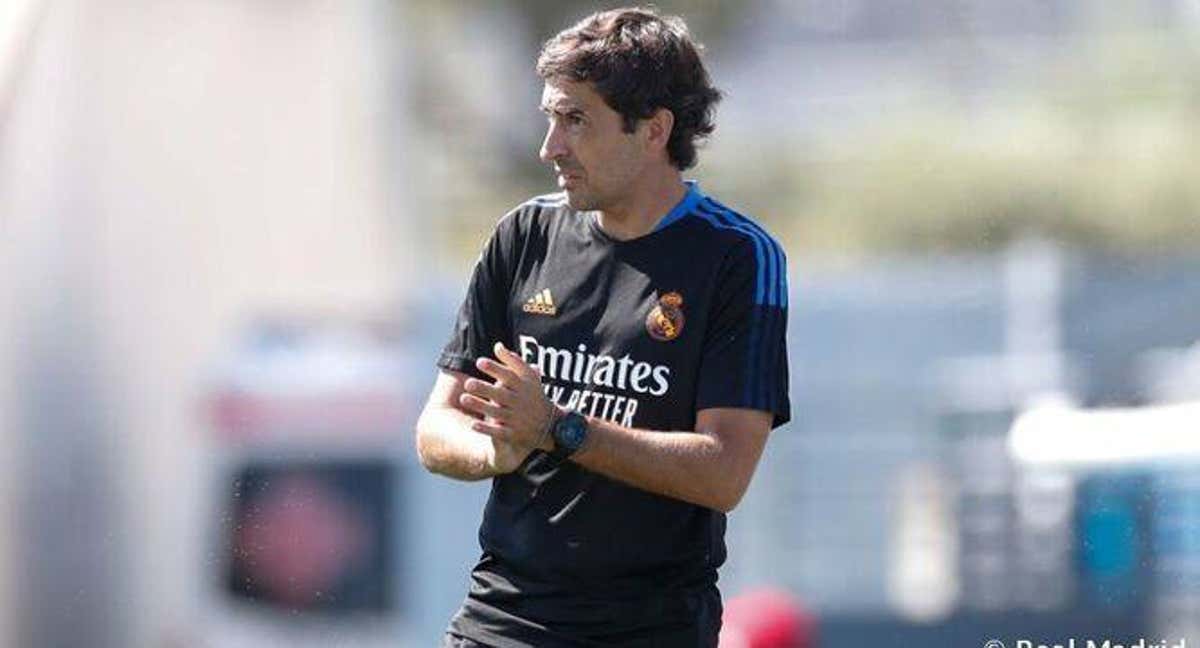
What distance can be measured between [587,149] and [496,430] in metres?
0.46

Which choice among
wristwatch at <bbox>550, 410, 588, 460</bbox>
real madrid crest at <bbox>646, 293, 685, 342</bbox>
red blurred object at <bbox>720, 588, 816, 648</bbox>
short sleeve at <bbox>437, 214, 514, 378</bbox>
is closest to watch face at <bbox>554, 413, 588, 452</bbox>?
wristwatch at <bbox>550, 410, 588, 460</bbox>

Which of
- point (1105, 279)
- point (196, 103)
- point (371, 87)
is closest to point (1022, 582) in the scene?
point (1105, 279)

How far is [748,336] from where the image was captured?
301 centimetres

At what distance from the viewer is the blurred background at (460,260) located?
20.0 ft

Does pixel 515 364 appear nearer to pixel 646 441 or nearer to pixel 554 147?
pixel 646 441

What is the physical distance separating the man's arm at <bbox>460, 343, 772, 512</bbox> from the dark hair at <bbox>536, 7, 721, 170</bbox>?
1.37 feet

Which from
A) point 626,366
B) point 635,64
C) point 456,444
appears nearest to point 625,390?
point 626,366

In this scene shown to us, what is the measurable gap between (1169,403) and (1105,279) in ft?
2.63

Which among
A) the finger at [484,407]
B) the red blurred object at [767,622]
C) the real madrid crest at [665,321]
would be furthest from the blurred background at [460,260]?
the finger at [484,407]

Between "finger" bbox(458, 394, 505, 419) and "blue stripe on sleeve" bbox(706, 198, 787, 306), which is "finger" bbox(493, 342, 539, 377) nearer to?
"finger" bbox(458, 394, 505, 419)

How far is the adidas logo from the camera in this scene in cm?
308

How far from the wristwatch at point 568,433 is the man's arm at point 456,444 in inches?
2.3

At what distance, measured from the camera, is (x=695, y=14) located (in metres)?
6.30

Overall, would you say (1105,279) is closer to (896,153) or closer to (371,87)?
(896,153)
